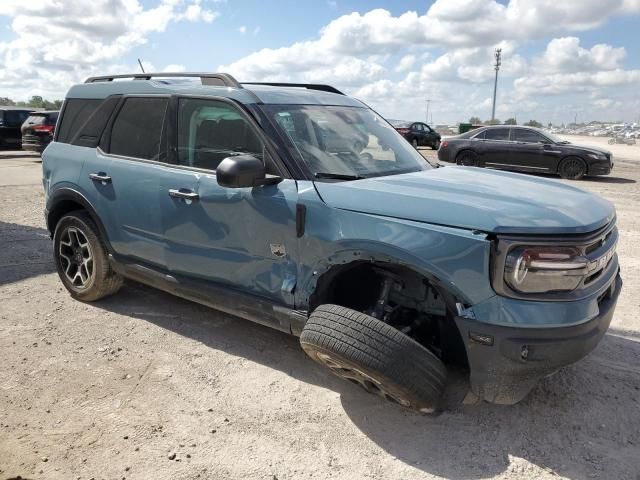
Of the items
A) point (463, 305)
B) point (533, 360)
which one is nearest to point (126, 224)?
point (463, 305)

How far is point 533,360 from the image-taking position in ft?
8.23

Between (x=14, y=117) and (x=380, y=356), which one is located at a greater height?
(x=380, y=356)

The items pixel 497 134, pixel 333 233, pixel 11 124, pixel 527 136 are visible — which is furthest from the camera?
pixel 11 124

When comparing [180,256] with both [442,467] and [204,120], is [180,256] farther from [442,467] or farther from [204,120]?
[442,467]

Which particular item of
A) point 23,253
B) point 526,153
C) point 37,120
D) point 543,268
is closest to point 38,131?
point 37,120

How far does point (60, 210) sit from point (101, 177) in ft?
2.72

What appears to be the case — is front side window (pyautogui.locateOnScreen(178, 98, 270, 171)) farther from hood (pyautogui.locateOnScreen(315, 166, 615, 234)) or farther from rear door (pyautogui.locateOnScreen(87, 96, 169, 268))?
hood (pyautogui.locateOnScreen(315, 166, 615, 234))

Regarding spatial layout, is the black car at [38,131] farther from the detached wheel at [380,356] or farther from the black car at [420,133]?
the detached wheel at [380,356]

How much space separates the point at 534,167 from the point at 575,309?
509 inches

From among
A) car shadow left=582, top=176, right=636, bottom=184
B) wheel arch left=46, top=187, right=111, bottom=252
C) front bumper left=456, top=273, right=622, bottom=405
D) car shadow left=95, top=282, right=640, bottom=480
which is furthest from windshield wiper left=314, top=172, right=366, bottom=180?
car shadow left=582, top=176, right=636, bottom=184

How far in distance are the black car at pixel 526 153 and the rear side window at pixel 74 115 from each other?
12.3 m

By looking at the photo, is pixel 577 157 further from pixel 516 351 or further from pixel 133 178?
pixel 516 351

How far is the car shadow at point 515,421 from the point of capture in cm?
266

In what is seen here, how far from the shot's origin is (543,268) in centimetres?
248
